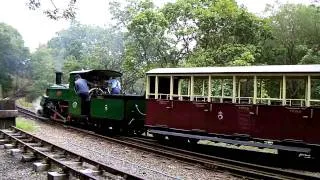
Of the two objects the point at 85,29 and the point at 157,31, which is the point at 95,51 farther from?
the point at 85,29

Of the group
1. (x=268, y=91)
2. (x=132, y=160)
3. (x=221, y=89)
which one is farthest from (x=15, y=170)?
(x=268, y=91)

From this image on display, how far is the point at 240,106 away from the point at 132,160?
3.17 m

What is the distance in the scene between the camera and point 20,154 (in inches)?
442

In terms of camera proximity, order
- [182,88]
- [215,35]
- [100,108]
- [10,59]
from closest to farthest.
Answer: [182,88] → [100,108] → [215,35] → [10,59]

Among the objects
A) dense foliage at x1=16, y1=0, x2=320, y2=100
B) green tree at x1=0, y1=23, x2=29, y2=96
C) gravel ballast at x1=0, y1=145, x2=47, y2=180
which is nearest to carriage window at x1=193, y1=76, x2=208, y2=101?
gravel ballast at x1=0, y1=145, x2=47, y2=180

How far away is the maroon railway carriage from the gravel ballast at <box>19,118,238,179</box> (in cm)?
153

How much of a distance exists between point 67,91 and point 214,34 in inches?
341

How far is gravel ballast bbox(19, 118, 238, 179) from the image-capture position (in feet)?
31.4

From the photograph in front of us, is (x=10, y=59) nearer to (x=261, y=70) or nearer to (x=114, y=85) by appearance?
(x=114, y=85)

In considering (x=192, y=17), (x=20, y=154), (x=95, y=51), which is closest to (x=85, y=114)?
(x=20, y=154)

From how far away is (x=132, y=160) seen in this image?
11.3 m

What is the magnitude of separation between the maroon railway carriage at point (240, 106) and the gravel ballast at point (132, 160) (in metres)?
1.53

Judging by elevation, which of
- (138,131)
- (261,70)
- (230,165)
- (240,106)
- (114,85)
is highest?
(261,70)

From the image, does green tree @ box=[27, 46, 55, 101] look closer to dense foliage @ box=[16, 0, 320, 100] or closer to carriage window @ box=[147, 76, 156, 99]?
dense foliage @ box=[16, 0, 320, 100]
